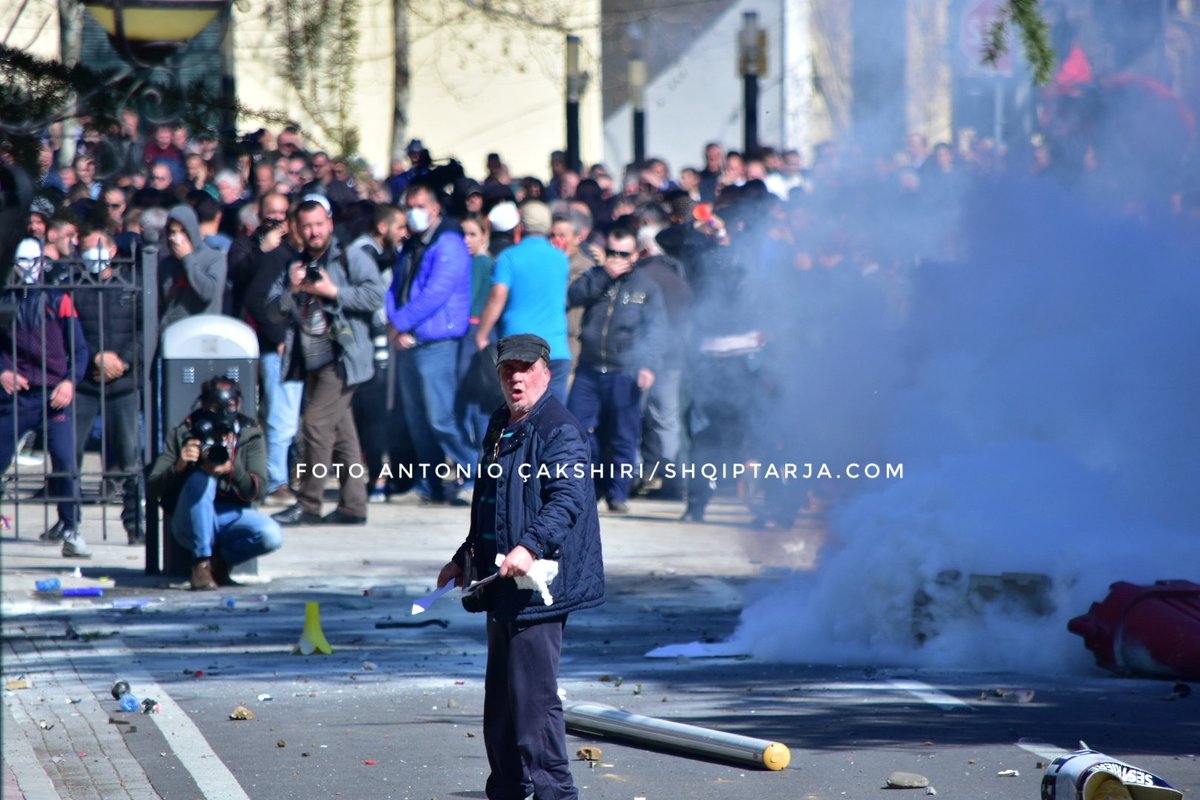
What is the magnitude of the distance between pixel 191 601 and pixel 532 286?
12.5 feet

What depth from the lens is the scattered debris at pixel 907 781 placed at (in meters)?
5.76

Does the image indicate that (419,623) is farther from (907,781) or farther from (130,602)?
(907,781)

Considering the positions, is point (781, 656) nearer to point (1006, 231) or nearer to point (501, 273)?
point (1006, 231)

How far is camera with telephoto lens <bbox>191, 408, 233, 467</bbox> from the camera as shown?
379 inches

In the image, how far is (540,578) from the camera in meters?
5.21

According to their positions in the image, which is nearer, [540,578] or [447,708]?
[540,578]

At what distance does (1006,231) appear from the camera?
9.59 m

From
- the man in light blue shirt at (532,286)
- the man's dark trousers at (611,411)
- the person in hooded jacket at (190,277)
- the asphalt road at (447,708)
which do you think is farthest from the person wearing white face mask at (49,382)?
the man's dark trousers at (611,411)

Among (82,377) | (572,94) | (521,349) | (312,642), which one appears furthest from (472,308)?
(572,94)

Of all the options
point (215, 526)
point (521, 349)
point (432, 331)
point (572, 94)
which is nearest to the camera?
point (521, 349)

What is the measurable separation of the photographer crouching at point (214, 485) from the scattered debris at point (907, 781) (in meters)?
4.82

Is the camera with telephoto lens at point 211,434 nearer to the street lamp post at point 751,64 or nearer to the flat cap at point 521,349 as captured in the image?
the flat cap at point 521,349

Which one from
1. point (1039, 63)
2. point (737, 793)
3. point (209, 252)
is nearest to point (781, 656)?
point (737, 793)

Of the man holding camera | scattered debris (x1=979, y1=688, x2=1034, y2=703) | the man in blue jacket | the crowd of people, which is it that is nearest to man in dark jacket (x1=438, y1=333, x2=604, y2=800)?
scattered debris (x1=979, y1=688, x2=1034, y2=703)
